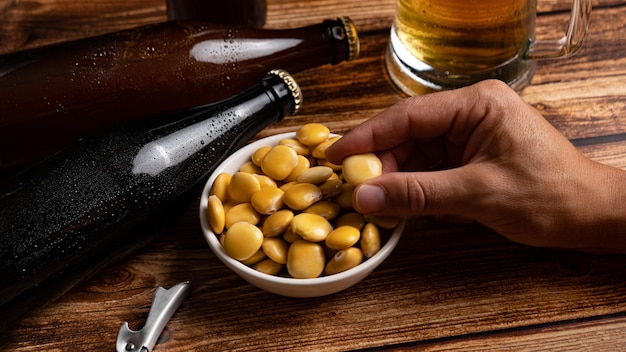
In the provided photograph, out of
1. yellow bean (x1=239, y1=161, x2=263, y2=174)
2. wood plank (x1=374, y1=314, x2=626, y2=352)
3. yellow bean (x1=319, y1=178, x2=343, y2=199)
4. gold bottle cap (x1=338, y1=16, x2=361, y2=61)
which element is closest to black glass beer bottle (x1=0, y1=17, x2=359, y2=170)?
gold bottle cap (x1=338, y1=16, x2=361, y2=61)

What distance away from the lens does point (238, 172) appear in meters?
0.86

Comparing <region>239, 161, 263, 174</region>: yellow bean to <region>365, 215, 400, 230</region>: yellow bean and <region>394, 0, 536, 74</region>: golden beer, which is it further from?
<region>394, 0, 536, 74</region>: golden beer

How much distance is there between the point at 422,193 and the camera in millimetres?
770

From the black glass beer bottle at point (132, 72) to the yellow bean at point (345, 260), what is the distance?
0.30 metres

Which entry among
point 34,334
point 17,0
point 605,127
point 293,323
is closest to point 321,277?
point 293,323

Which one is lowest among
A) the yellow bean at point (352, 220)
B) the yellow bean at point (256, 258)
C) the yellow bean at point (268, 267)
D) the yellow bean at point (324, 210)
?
the yellow bean at point (268, 267)

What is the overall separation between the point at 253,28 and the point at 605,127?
0.48 m

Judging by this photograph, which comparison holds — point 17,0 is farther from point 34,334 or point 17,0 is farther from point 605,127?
point 605,127

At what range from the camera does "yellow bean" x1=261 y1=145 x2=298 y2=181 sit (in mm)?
855

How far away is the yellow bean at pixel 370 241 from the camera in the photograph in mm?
786

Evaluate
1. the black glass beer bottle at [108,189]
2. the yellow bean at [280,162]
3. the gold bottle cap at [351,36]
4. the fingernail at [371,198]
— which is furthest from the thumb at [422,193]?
the gold bottle cap at [351,36]

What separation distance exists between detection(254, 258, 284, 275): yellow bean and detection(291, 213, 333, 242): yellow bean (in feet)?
0.14

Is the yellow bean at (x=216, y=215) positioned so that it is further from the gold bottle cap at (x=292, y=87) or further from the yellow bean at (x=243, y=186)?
the gold bottle cap at (x=292, y=87)

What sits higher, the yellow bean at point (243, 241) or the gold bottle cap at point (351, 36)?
the gold bottle cap at point (351, 36)
